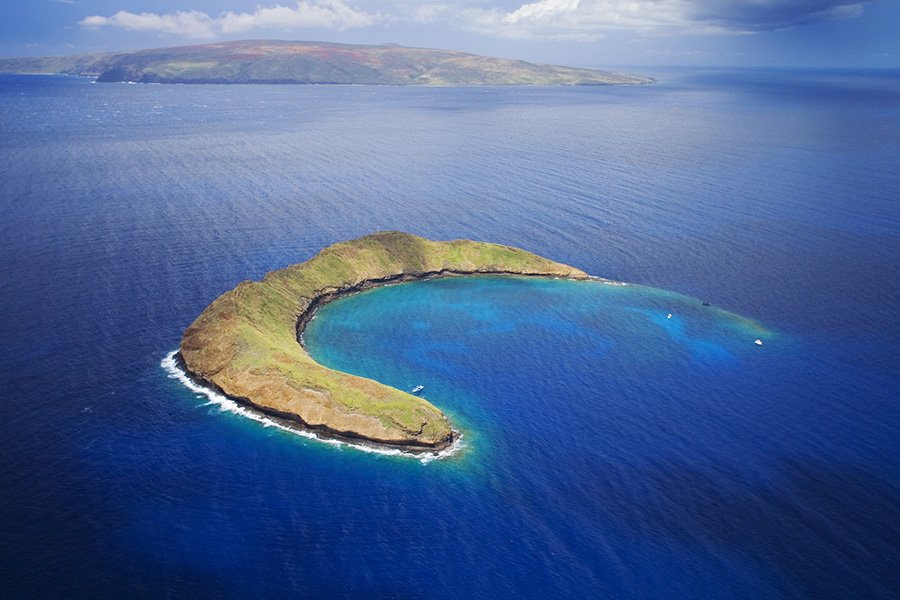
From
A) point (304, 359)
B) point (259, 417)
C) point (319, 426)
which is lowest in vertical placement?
point (259, 417)

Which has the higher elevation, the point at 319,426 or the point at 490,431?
the point at 319,426

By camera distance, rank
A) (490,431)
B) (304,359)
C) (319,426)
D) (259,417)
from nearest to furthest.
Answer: (319,426)
(490,431)
(259,417)
(304,359)

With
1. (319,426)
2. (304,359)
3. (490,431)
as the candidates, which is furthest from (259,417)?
(490,431)

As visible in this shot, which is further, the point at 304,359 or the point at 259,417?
the point at 304,359

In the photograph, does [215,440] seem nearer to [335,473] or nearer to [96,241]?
[335,473]

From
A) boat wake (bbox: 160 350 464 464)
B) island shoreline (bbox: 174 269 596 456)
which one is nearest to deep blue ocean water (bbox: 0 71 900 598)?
boat wake (bbox: 160 350 464 464)

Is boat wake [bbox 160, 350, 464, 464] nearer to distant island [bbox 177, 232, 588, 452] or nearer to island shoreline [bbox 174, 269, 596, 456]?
island shoreline [bbox 174, 269, 596, 456]

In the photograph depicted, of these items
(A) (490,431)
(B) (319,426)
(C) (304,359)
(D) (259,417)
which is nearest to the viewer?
(B) (319,426)

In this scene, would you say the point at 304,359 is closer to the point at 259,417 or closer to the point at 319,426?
the point at 259,417
